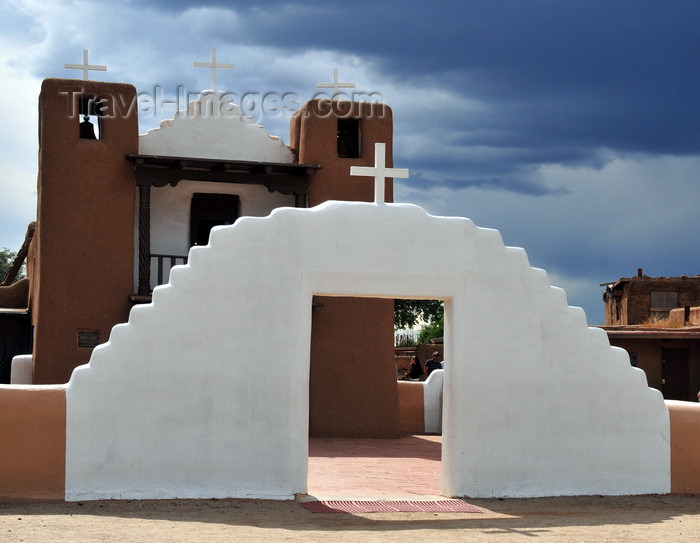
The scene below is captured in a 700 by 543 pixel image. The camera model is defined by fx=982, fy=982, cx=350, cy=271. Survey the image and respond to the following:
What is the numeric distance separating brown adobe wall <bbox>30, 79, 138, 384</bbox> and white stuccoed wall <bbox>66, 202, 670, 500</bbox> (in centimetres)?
708

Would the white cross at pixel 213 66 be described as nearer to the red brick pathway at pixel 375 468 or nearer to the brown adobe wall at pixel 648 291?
the red brick pathway at pixel 375 468

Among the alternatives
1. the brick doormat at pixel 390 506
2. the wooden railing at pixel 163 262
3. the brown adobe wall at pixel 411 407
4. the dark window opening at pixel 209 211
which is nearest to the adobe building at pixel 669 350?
the brown adobe wall at pixel 411 407

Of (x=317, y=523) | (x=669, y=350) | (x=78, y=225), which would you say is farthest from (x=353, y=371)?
(x=669, y=350)

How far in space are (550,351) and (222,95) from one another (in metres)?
10.00

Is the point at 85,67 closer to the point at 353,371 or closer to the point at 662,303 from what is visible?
the point at 353,371

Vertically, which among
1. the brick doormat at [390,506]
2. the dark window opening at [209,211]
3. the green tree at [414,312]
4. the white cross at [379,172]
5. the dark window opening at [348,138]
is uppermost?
the dark window opening at [348,138]

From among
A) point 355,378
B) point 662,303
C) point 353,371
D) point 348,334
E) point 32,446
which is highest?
point 662,303

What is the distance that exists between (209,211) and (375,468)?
7435mm

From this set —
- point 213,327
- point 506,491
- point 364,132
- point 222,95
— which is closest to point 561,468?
point 506,491

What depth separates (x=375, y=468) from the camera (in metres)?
13.8

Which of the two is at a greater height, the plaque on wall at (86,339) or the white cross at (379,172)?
the white cross at (379,172)

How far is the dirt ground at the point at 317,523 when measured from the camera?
8.82 m

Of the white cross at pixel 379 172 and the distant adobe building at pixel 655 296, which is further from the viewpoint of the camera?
the distant adobe building at pixel 655 296

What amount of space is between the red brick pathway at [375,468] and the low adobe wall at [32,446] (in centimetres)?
279
